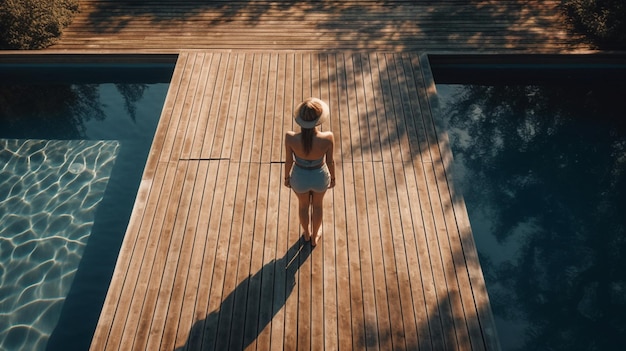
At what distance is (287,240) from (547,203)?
3824 millimetres

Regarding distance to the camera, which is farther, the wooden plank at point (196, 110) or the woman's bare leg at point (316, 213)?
the wooden plank at point (196, 110)

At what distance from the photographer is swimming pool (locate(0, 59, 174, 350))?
187 inches

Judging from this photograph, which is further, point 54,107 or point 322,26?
point 322,26

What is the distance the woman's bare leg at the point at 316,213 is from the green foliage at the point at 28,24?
20.3 feet

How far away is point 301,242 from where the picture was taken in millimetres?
4383

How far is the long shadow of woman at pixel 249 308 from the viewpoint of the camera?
3.69 m

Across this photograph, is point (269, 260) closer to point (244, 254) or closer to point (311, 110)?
point (244, 254)

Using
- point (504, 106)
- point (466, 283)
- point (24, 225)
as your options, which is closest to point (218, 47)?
point (24, 225)

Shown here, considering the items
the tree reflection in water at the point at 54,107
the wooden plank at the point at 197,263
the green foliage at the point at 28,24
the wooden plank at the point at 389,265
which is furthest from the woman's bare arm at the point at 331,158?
the green foliage at the point at 28,24

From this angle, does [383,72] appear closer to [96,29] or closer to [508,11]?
[508,11]

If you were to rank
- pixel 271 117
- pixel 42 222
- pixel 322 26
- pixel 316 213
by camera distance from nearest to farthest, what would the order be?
1. pixel 316 213
2. pixel 42 222
3. pixel 271 117
4. pixel 322 26

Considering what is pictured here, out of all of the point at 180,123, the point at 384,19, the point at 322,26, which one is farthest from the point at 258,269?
the point at 384,19

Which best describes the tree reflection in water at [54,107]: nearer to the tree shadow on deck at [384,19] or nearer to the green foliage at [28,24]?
the green foliage at [28,24]

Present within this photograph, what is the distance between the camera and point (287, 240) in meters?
4.40
